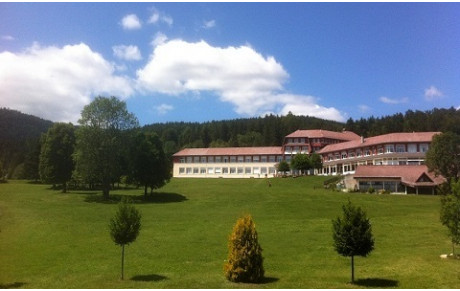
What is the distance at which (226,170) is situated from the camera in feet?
395

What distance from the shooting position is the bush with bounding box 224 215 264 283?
72.9 ft

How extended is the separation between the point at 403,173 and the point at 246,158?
53512 mm

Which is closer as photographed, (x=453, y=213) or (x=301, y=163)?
(x=453, y=213)

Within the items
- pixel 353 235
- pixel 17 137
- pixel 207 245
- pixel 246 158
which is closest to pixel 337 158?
pixel 246 158

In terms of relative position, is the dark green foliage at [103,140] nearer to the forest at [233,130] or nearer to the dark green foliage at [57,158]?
the dark green foliage at [57,158]

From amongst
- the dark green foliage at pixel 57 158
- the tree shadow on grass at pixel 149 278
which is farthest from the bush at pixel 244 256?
the dark green foliage at pixel 57 158

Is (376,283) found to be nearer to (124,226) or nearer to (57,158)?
(124,226)

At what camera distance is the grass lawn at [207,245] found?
23.5 meters

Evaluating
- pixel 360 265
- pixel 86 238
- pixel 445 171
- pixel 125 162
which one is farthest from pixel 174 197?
pixel 445 171

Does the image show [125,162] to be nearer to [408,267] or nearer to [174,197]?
[174,197]

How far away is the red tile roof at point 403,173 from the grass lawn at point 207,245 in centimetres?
920

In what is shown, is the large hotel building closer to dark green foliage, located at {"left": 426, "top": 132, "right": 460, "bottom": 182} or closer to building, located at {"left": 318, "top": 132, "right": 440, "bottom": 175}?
building, located at {"left": 318, "top": 132, "right": 440, "bottom": 175}

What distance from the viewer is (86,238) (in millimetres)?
35625

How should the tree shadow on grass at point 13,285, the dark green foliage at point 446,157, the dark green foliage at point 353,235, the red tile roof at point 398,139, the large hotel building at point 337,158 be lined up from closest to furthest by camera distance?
the tree shadow on grass at point 13,285 → the dark green foliage at point 353,235 → the dark green foliage at point 446,157 → the large hotel building at point 337,158 → the red tile roof at point 398,139
